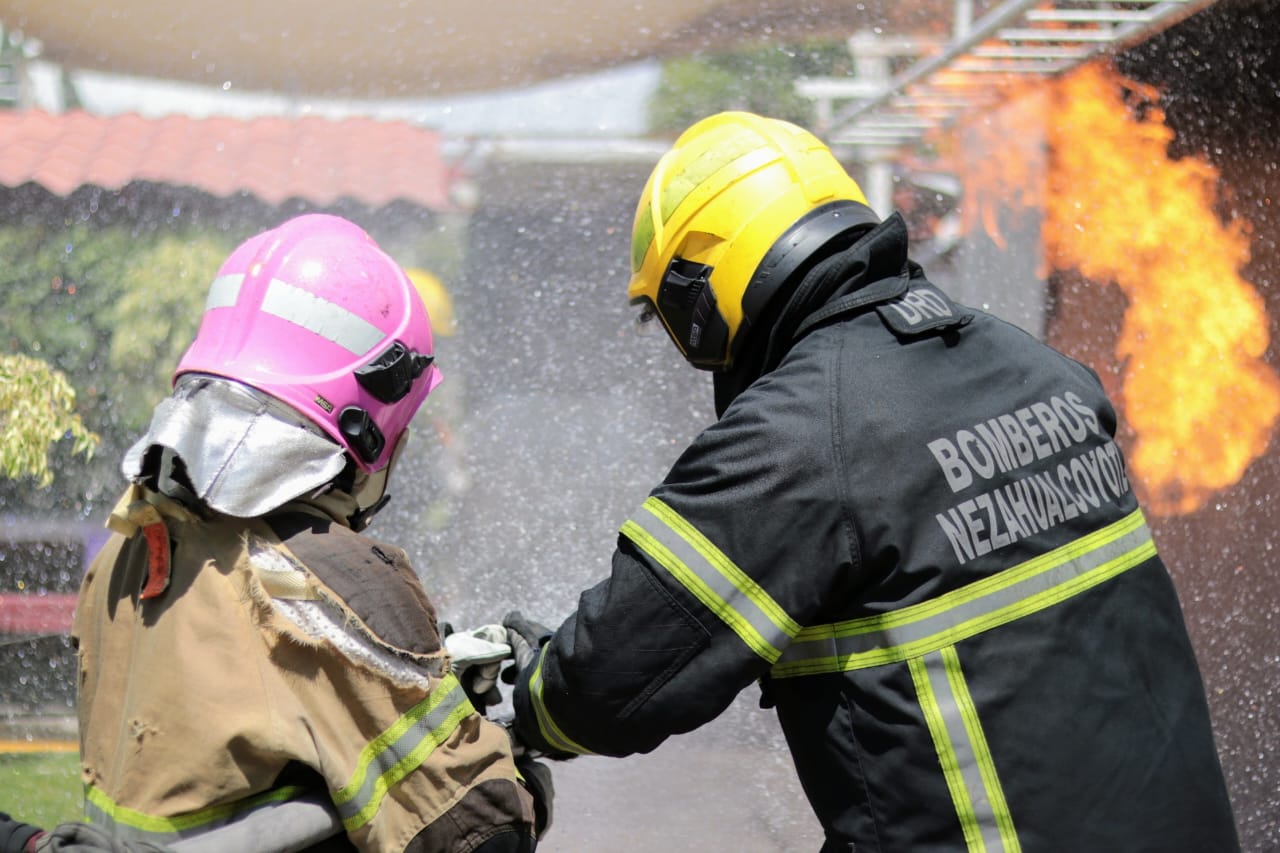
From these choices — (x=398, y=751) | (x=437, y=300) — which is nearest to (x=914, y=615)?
(x=398, y=751)

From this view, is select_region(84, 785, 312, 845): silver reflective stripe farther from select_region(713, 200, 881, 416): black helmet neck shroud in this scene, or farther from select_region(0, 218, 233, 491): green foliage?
select_region(0, 218, 233, 491): green foliage

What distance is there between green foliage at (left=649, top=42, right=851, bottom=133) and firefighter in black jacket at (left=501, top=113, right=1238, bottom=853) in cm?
411

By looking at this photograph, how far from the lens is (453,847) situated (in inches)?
68.0

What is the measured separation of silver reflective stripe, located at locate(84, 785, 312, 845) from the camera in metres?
1.58

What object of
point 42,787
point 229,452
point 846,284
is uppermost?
point 846,284

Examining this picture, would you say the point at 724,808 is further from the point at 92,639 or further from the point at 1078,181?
the point at 1078,181

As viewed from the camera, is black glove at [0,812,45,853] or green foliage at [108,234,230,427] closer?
black glove at [0,812,45,853]

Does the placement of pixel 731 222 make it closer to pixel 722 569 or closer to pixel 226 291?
pixel 722 569

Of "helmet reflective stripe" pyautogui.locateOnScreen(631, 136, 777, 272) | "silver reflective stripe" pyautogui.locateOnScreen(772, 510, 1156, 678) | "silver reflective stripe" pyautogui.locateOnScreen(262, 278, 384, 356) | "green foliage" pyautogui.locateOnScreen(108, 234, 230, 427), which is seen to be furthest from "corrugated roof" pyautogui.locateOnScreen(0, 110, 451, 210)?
"silver reflective stripe" pyautogui.locateOnScreen(772, 510, 1156, 678)

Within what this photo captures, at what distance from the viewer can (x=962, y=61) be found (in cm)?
552

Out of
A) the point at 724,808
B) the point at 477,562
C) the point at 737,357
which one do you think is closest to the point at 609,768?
the point at 724,808

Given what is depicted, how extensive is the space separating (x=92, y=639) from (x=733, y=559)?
0.94 m

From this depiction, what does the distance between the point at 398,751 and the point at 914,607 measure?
74 cm

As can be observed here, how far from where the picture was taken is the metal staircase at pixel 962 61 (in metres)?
4.94
